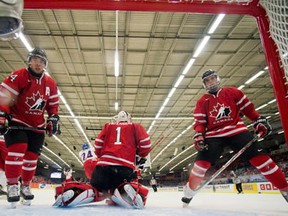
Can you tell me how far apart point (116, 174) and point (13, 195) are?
921mm

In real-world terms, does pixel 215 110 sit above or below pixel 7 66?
below

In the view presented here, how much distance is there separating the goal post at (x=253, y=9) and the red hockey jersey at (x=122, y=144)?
1.21 metres

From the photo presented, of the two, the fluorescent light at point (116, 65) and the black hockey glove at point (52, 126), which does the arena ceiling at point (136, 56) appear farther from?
the black hockey glove at point (52, 126)

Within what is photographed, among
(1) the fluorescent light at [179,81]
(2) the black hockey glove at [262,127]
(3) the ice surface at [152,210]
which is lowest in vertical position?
(3) the ice surface at [152,210]

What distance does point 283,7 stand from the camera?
1745 millimetres

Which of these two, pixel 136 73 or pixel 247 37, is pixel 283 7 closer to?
pixel 247 37

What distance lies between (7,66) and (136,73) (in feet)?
17.9

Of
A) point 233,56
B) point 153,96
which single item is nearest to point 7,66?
point 153,96

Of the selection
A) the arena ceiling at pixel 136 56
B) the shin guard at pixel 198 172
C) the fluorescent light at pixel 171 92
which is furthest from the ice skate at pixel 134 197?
the fluorescent light at pixel 171 92

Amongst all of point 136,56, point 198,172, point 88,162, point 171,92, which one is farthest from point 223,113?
point 171,92

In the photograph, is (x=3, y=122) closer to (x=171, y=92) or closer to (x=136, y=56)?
(x=136, y=56)

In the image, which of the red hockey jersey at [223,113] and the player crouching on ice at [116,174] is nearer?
the player crouching on ice at [116,174]

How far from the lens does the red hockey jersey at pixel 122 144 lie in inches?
103

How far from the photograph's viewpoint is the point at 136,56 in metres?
10.3
